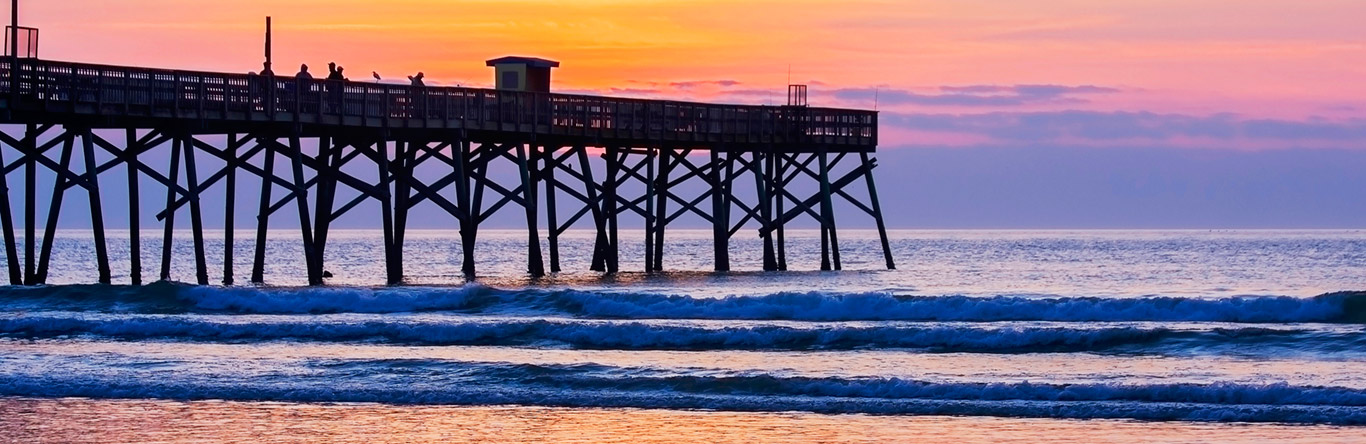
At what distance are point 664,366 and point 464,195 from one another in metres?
17.1

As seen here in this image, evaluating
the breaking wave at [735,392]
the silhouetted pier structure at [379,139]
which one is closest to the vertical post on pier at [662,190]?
the silhouetted pier structure at [379,139]

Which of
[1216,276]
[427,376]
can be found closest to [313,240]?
[427,376]

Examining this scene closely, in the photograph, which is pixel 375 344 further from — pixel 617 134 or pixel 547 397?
pixel 617 134

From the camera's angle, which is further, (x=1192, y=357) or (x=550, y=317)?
(x=550, y=317)

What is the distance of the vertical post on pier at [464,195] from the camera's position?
37469 millimetres

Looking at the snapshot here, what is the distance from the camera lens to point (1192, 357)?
889 inches

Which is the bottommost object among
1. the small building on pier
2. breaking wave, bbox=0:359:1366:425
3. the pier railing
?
breaking wave, bbox=0:359:1366:425

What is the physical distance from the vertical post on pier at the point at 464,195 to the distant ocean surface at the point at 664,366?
2602mm

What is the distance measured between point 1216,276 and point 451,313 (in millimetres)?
25873

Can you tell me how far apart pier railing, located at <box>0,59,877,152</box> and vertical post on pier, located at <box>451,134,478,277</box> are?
67cm

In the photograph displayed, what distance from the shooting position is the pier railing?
31.2 m

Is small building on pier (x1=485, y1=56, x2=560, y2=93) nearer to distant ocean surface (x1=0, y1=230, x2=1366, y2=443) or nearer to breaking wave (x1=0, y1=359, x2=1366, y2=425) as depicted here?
distant ocean surface (x1=0, y1=230, x2=1366, y2=443)

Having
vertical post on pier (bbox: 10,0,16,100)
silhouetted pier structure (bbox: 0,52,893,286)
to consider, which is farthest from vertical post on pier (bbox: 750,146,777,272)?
vertical post on pier (bbox: 10,0,16,100)

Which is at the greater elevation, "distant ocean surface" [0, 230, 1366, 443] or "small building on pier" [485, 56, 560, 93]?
"small building on pier" [485, 56, 560, 93]
